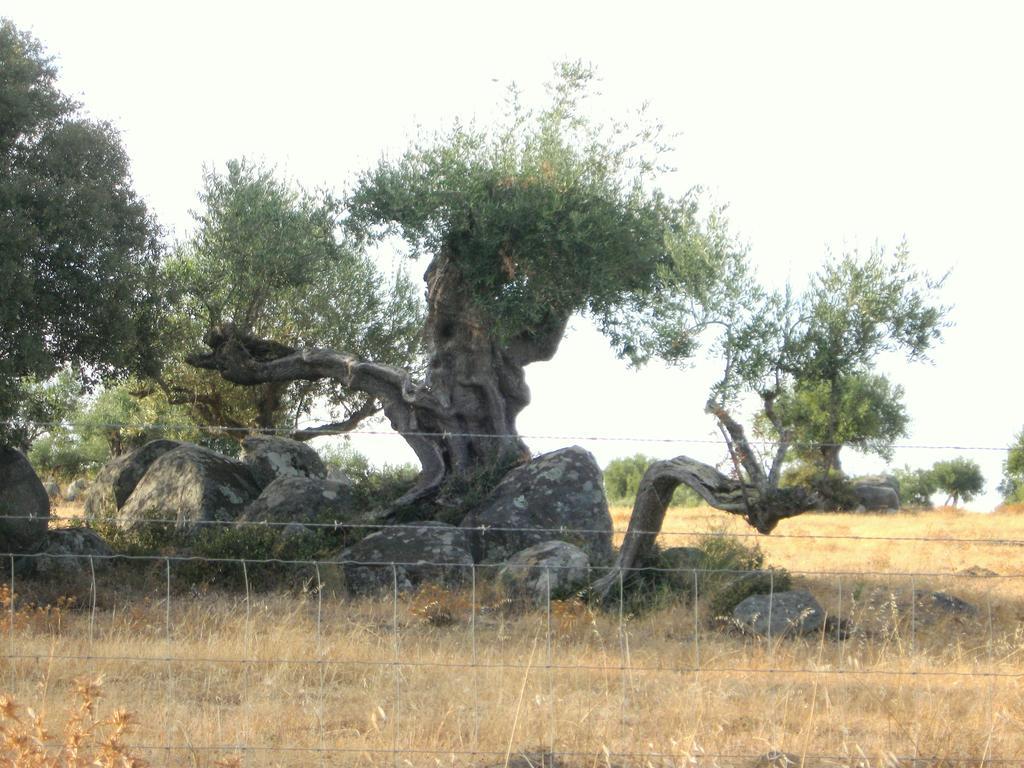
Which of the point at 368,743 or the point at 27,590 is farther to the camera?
the point at 27,590

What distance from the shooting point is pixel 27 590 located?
14.4 metres

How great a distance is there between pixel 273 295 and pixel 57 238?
243 inches

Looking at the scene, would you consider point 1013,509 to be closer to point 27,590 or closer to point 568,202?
point 568,202

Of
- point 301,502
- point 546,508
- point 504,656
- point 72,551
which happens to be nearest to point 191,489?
point 301,502

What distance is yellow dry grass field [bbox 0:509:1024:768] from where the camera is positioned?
7.35 metres

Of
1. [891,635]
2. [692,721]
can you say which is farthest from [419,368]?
[692,721]

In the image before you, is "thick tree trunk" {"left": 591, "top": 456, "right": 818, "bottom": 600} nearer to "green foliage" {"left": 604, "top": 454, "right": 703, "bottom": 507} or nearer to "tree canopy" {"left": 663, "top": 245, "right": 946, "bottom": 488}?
"tree canopy" {"left": 663, "top": 245, "right": 946, "bottom": 488}

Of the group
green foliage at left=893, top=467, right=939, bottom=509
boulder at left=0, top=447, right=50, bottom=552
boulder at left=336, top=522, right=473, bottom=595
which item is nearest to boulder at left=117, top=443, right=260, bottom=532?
boulder at left=0, top=447, right=50, bottom=552

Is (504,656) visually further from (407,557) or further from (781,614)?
(407,557)

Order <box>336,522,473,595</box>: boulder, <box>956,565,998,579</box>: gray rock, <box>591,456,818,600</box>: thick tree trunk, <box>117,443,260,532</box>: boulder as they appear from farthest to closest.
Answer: <box>117,443,260,532</box>: boulder → <box>956,565,998,579</box>: gray rock → <box>336,522,473,595</box>: boulder → <box>591,456,818,600</box>: thick tree trunk

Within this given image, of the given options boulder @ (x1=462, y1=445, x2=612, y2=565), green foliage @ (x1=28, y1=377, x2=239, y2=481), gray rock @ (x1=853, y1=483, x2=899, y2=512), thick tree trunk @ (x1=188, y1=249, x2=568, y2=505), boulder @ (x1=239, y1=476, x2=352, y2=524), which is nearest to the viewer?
boulder @ (x1=462, y1=445, x2=612, y2=565)

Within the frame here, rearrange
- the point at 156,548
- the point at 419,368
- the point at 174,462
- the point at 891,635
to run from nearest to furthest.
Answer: the point at 891,635, the point at 156,548, the point at 174,462, the point at 419,368

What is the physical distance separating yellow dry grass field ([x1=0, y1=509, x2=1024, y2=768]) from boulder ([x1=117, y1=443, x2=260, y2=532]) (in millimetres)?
3842

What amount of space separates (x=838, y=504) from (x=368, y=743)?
3171 centimetres
